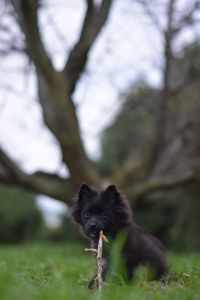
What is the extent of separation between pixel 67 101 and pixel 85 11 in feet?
8.68

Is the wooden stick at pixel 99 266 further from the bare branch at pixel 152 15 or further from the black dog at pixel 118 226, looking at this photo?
the bare branch at pixel 152 15

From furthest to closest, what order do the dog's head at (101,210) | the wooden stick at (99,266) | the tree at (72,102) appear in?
the tree at (72,102) → the dog's head at (101,210) → the wooden stick at (99,266)

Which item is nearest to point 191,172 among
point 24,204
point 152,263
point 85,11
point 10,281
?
point 85,11

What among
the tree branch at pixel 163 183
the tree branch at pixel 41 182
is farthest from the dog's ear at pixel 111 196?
the tree branch at pixel 163 183

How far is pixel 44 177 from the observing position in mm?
19141

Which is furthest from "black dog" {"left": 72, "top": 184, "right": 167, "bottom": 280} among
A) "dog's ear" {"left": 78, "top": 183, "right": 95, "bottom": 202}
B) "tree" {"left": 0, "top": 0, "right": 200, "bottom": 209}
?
"tree" {"left": 0, "top": 0, "right": 200, "bottom": 209}

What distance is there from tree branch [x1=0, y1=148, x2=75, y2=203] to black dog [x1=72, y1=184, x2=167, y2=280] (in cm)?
996

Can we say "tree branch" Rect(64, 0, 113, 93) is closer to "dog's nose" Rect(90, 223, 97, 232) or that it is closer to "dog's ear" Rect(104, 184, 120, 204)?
"dog's ear" Rect(104, 184, 120, 204)

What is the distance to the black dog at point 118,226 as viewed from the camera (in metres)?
7.48

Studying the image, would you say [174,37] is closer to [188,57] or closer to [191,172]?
[188,57]

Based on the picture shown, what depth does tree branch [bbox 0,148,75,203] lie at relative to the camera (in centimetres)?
1814

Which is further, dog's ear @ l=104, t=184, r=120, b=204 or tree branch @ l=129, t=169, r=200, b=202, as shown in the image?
tree branch @ l=129, t=169, r=200, b=202

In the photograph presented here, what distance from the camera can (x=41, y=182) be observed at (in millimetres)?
18719

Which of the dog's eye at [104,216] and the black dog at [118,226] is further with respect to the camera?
the dog's eye at [104,216]
